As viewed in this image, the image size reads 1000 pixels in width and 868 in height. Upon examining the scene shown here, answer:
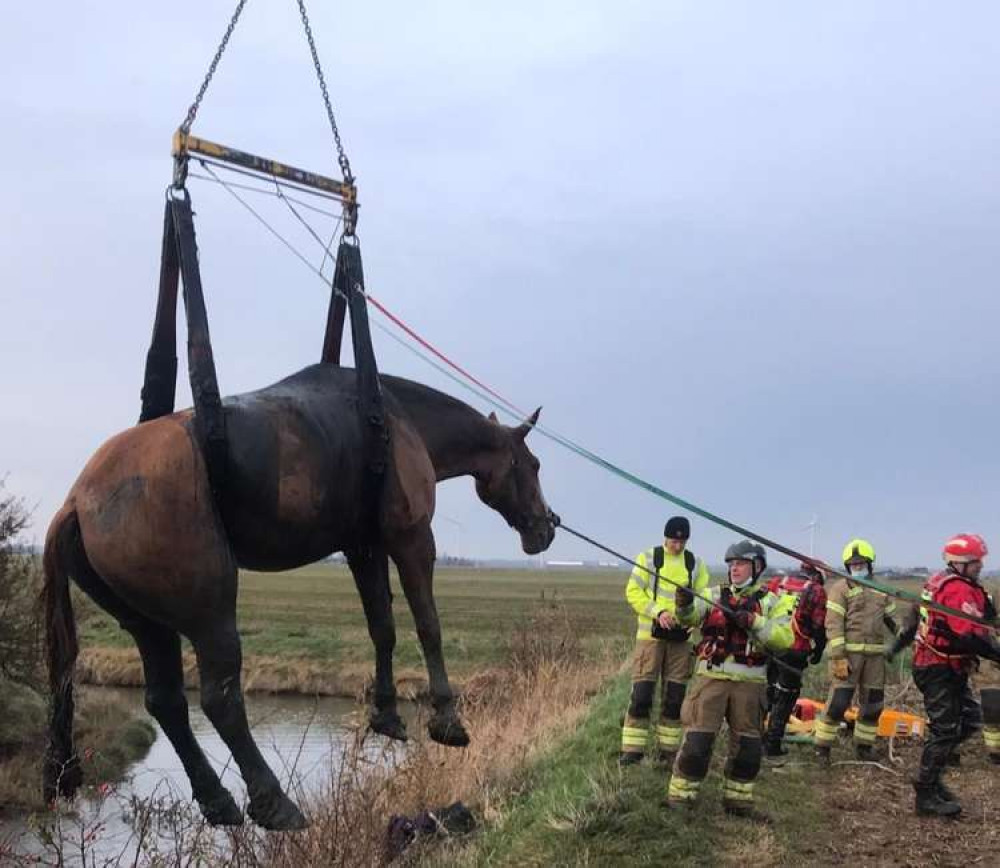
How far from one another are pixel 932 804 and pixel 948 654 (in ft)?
3.85

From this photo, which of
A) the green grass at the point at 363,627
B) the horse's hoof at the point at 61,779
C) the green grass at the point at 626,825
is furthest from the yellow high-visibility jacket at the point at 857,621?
the green grass at the point at 363,627

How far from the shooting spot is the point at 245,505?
493 centimetres

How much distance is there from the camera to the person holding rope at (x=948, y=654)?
28.8 feet

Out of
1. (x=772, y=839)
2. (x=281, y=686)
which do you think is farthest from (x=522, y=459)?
(x=281, y=686)

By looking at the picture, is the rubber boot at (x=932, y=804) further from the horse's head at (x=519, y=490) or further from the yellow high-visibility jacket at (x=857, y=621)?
the horse's head at (x=519, y=490)

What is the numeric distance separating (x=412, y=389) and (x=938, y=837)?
17.3 feet

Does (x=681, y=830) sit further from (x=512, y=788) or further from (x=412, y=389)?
(x=412, y=389)

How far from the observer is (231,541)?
16.4 ft

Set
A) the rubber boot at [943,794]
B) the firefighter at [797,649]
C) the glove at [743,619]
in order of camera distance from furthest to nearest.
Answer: the firefighter at [797,649] → the rubber boot at [943,794] → the glove at [743,619]

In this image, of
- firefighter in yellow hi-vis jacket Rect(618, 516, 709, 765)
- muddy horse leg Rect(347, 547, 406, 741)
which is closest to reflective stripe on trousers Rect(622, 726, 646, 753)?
firefighter in yellow hi-vis jacket Rect(618, 516, 709, 765)

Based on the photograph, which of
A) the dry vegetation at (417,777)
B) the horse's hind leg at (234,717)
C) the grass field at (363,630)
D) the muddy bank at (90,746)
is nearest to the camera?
the horse's hind leg at (234,717)

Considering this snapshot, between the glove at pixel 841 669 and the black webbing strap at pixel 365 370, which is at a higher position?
the black webbing strap at pixel 365 370

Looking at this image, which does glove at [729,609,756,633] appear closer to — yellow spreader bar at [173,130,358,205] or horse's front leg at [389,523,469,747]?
horse's front leg at [389,523,469,747]

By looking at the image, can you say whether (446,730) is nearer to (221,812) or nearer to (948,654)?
(221,812)
